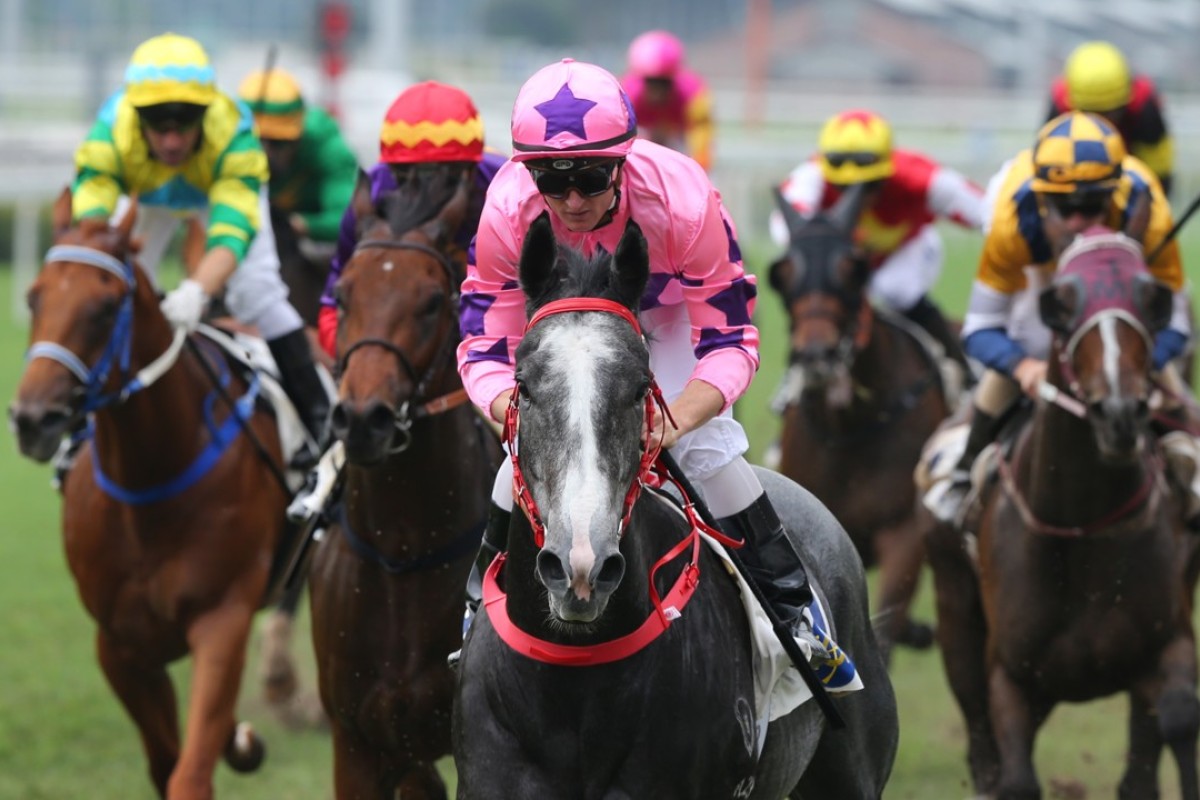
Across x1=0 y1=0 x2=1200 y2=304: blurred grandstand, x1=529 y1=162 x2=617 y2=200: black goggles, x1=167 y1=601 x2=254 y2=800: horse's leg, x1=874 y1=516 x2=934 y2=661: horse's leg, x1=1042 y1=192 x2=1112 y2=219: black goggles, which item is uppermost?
x1=529 y1=162 x2=617 y2=200: black goggles

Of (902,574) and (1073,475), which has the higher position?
(1073,475)

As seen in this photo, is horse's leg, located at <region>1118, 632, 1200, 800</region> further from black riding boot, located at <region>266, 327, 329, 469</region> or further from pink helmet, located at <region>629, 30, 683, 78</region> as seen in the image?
pink helmet, located at <region>629, 30, 683, 78</region>

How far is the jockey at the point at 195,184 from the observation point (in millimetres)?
6371

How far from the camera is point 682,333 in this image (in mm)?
4328

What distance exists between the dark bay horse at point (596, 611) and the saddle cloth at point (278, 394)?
2.73m

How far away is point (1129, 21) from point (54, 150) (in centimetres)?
4907

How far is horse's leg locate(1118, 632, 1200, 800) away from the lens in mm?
5789

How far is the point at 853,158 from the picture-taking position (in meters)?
9.88

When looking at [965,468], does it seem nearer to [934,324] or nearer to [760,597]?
[760,597]

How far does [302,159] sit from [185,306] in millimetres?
3282

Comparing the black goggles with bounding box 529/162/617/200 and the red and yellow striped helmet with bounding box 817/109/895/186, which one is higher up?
the black goggles with bounding box 529/162/617/200

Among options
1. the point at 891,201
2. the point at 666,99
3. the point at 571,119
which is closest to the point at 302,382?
the point at 571,119

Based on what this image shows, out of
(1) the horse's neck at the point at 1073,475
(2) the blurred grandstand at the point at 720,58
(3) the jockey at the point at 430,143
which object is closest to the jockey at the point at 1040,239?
(1) the horse's neck at the point at 1073,475

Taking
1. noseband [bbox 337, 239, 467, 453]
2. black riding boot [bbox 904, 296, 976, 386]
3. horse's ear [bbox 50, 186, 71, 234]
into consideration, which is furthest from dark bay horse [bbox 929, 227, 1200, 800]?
black riding boot [bbox 904, 296, 976, 386]
